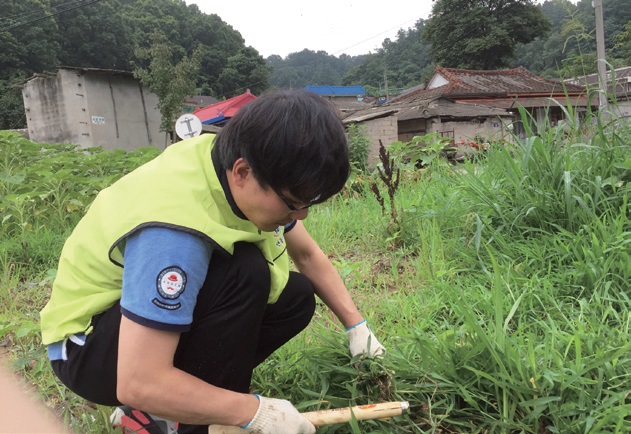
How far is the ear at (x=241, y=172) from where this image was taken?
3.24 ft

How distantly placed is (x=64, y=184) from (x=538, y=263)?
3.21 meters

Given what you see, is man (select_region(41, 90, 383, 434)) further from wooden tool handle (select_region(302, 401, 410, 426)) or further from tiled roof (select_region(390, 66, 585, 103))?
tiled roof (select_region(390, 66, 585, 103))

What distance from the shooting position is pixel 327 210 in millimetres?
3432

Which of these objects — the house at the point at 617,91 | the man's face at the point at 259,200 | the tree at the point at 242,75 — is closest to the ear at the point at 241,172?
the man's face at the point at 259,200

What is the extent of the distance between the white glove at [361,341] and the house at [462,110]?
1423mm

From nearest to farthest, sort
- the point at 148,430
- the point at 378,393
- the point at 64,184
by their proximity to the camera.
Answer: the point at 148,430 < the point at 378,393 < the point at 64,184

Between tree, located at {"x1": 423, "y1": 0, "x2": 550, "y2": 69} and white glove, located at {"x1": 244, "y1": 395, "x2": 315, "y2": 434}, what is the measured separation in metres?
34.4

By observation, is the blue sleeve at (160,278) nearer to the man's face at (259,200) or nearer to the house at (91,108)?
the man's face at (259,200)

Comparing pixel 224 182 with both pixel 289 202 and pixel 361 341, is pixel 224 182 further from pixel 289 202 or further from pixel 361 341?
pixel 361 341

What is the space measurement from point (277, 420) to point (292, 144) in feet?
2.10

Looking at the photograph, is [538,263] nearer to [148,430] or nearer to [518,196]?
[518,196]

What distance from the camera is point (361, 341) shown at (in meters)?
1.48

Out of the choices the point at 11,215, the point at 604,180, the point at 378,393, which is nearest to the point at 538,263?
the point at 604,180

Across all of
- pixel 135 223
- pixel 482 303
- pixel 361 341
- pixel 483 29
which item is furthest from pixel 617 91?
pixel 483 29
